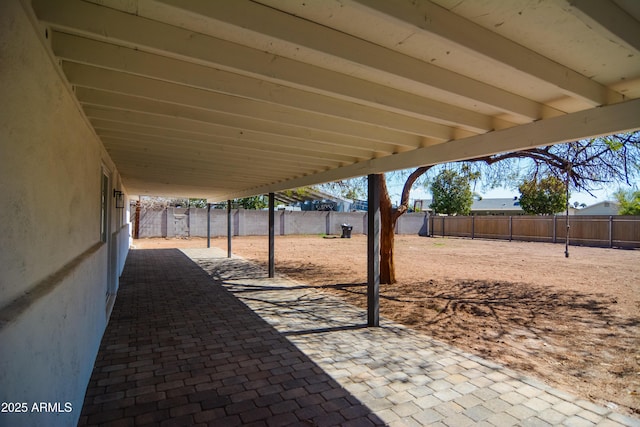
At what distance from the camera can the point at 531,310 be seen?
601cm

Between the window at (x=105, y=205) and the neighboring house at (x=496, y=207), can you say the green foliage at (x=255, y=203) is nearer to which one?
the neighboring house at (x=496, y=207)

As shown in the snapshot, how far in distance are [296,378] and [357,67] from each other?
2.81 metres

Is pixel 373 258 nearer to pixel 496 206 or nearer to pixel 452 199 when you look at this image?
pixel 452 199

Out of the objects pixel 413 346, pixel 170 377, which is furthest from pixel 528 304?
pixel 170 377

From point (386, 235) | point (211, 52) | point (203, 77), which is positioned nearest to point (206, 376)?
point (203, 77)

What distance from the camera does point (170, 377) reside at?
11.0 ft

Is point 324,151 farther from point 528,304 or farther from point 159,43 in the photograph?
point 528,304

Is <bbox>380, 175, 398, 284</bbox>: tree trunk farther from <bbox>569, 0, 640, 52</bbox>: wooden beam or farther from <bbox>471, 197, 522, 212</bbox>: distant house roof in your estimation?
<bbox>471, 197, 522, 212</bbox>: distant house roof

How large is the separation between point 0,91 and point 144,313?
5.06 meters

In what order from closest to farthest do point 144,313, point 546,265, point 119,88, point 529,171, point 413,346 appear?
point 119,88
point 413,346
point 144,313
point 529,171
point 546,265

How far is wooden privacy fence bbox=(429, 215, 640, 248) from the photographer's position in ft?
A: 58.5

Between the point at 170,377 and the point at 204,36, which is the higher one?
the point at 204,36

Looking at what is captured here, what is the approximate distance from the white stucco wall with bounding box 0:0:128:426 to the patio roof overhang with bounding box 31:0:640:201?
0.35 m

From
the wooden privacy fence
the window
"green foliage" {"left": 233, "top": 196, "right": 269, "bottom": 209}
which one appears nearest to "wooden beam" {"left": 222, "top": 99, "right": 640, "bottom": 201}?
the window
